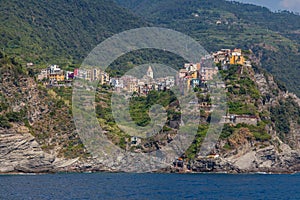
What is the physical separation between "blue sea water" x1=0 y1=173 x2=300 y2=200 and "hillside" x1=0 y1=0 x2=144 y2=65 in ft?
180

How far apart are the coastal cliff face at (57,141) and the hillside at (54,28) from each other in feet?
96.1

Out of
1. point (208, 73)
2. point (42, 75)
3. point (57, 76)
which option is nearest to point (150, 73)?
point (57, 76)

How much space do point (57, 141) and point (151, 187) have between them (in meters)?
29.0

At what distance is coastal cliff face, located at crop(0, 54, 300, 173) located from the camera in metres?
84.1

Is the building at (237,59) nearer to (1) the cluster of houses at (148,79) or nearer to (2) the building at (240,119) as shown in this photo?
(1) the cluster of houses at (148,79)

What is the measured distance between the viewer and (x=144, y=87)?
120m

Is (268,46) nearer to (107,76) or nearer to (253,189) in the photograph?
(107,76)

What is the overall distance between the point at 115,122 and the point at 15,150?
21.4 metres

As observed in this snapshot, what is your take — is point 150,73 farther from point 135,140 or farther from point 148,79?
point 135,140

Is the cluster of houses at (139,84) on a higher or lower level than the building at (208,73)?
lower

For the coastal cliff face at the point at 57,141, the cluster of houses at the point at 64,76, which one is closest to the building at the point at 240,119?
the coastal cliff face at the point at 57,141

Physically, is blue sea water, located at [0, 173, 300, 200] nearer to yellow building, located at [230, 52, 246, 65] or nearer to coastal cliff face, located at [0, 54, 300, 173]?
coastal cliff face, located at [0, 54, 300, 173]

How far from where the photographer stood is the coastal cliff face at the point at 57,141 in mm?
84062

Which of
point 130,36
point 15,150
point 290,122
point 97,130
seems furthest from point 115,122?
point 130,36
